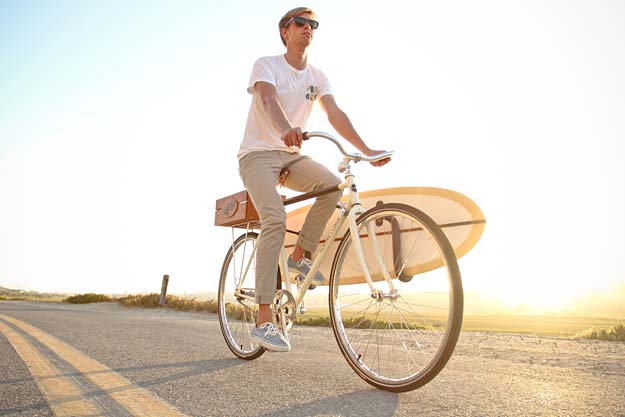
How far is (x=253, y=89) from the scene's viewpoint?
3.43 m

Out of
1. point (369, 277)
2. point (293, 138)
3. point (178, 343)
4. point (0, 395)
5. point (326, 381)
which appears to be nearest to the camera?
point (0, 395)

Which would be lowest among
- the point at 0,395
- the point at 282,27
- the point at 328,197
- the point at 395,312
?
the point at 0,395

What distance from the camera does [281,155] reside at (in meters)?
3.44

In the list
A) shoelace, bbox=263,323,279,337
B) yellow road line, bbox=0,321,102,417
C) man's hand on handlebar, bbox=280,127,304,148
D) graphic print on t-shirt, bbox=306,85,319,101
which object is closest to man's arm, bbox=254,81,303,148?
man's hand on handlebar, bbox=280,127,304,148

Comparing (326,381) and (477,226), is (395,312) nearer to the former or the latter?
(326,381)

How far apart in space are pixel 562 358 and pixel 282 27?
11.3 feet

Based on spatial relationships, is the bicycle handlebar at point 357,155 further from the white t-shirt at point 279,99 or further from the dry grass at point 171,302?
the dry grass at point 171,302

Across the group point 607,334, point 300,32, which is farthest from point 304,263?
point 607,334

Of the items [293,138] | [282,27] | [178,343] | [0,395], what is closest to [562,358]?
[293,138]

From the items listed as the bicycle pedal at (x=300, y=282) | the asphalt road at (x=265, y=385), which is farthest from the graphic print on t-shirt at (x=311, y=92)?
the asphalt road at (x=265, y=385)

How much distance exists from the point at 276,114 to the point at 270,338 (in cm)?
146

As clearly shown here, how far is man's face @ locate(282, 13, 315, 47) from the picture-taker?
3438 mm

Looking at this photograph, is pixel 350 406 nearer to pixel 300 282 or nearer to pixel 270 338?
pixel 270 338

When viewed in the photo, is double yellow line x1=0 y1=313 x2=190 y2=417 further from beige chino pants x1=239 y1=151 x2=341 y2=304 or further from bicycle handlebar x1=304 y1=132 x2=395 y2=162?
bicycle handlebar x1=304 y1=132 x2=395 y2=162
